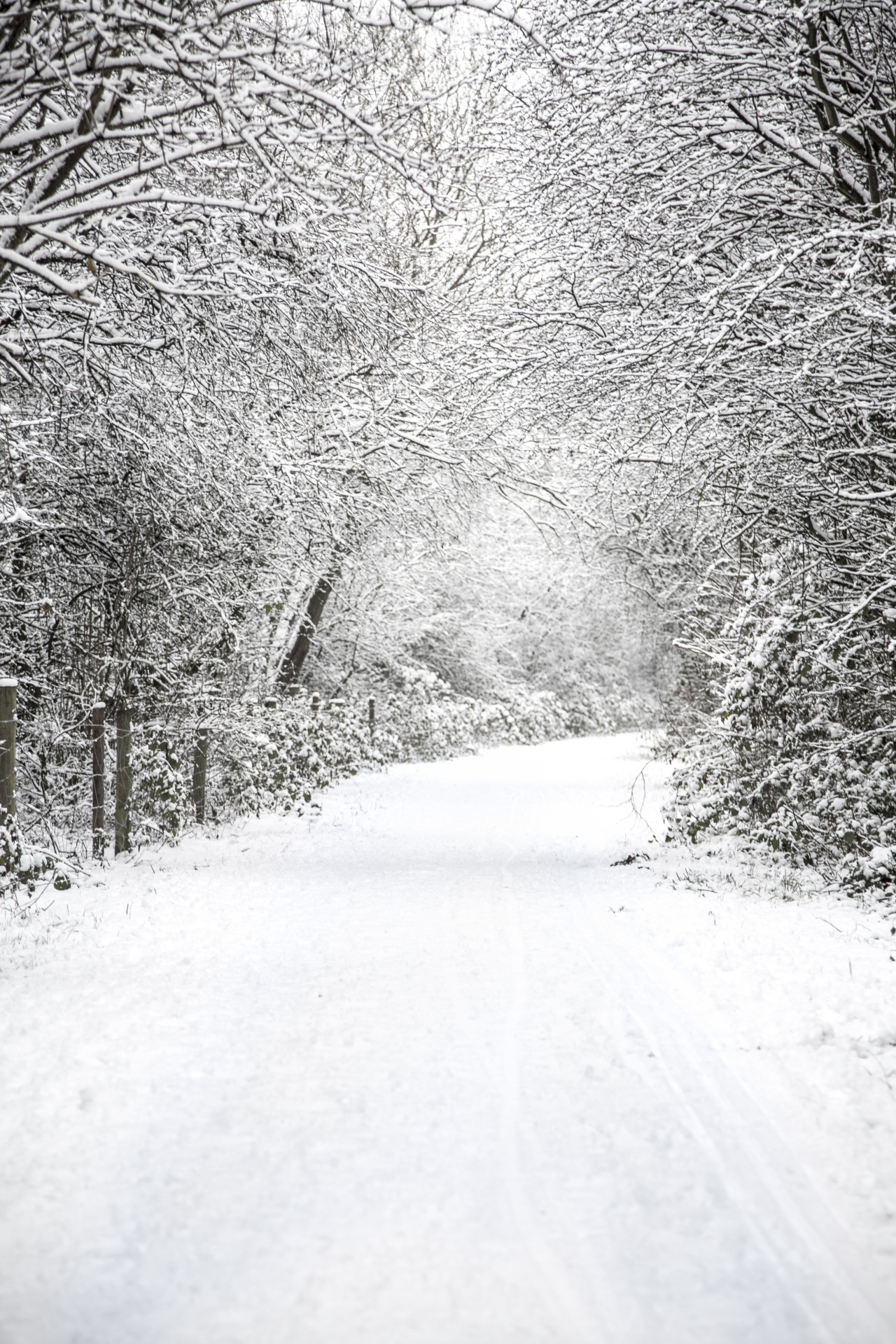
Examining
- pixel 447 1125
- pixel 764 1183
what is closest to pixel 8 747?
pixel 447 1125

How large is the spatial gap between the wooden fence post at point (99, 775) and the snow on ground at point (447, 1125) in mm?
2163

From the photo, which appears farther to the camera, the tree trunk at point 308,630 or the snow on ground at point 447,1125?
the tree trunk at point 308,630

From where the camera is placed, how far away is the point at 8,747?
699 cm

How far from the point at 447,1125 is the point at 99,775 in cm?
708

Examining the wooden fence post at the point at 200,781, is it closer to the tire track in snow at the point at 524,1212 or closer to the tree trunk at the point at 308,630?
the tree trunk at the point at 308,630

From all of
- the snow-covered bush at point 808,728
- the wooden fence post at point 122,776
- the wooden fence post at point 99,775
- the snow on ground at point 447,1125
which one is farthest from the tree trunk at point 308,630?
the snow on ground at point 447,1125

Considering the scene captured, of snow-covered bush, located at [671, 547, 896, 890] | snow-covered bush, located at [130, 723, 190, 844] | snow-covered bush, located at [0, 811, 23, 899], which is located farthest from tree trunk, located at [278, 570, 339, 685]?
snow-covered bush, located at [0, 811, 23, 899]

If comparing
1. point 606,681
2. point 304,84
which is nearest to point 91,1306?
point 304,84

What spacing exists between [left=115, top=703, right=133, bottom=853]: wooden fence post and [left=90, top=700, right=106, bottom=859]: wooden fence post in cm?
14

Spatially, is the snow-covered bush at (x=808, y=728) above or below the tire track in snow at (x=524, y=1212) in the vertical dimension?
above

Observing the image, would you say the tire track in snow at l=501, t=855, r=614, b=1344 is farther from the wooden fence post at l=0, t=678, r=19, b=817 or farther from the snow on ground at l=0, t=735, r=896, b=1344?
the wooden fence post at l=0, t=678, r=19, b=817

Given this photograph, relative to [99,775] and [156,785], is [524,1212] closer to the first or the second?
[99,775]

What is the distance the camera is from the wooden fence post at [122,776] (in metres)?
9.85

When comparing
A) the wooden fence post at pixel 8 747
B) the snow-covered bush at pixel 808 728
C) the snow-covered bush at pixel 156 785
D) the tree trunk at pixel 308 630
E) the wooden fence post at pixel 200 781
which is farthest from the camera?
the tree trunk at pixel 308 630
